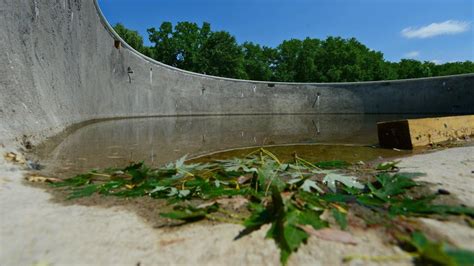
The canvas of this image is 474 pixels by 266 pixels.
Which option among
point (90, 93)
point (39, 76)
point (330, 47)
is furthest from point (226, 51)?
point (39, 76)

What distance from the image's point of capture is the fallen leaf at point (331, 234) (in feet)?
3.96

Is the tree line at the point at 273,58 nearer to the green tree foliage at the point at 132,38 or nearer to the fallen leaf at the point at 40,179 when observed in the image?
the green tree foliage at the point at 132,38

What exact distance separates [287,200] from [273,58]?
48.4 metres

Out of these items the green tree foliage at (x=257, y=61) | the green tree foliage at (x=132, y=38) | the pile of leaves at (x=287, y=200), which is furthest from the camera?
the green tree foliage at (x=257, y=61)

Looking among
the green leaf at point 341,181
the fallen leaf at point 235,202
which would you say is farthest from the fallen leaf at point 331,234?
the green leaf at point 341,181

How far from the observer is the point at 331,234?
1.26 meters

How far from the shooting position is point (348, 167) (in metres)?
3.06

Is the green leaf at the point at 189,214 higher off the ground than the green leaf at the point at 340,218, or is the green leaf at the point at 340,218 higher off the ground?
the green leaf at the point at 189,214

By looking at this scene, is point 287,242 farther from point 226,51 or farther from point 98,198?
point 226,51

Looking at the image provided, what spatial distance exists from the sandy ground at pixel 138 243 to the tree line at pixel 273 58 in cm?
3834

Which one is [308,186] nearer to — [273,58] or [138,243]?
[138,243]

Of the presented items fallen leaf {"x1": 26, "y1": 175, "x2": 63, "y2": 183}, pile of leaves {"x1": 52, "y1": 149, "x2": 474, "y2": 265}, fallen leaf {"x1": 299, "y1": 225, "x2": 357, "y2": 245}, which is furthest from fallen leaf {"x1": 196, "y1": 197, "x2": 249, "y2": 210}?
fallen leaf {"x1": 26, "y1": 175, "x2": 63, "y2": 183}

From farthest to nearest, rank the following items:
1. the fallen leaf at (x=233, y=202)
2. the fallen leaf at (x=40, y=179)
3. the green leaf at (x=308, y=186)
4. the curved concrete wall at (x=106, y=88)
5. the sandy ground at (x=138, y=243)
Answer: the curved concrete wall at (x=106, y=88), the fallen leaf at (x=40, y=179), the green leaf at (x=308, y=186), the fallen leaf at (x=233, y=202), the sandy ground at (x=138, y=243)

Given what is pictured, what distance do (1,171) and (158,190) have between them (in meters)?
1.45
